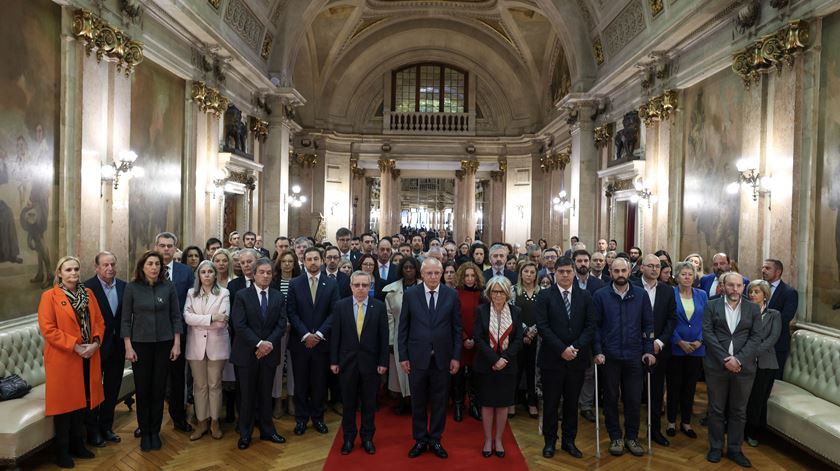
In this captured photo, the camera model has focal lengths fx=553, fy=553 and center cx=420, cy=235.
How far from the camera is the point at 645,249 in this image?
38.6 feet

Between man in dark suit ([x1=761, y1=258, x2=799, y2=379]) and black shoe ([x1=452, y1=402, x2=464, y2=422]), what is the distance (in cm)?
343

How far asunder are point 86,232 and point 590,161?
12491 mm

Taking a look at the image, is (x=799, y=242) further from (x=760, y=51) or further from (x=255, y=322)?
(x=255, y=322)

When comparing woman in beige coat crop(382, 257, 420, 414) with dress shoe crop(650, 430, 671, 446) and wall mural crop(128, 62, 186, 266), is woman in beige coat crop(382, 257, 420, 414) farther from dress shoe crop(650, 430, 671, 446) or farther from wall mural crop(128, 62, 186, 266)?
wall mural crop(128, 62, 186, 266)

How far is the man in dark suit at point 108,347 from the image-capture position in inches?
208

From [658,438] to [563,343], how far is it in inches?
64.7

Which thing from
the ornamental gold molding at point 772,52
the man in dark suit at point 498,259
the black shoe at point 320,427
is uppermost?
the ornamental gold molding at point 772,52

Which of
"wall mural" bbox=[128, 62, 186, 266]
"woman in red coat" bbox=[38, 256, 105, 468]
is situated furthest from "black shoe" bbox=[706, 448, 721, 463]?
"wall mural" bbox=[128, 62, 186, 266]

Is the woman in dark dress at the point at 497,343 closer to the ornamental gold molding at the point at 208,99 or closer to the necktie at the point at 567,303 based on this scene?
the necktie at the point at 567,303

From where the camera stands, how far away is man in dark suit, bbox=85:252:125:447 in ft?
17.3

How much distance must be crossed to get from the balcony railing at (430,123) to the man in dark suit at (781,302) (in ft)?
58.5

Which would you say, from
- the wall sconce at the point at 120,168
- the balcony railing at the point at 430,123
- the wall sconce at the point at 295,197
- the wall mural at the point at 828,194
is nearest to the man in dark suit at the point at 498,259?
the wall mural at the point at 828,194

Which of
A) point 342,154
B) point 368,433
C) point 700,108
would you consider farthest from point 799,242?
point 342,154

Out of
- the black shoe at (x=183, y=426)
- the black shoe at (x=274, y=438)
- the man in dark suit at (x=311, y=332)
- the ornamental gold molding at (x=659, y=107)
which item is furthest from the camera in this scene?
the ornamental gold molding at (x=659, y=107)
